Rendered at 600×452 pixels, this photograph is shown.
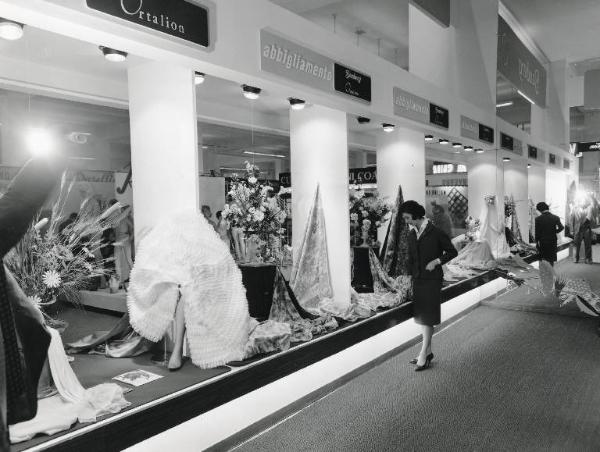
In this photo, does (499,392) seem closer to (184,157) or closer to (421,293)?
(421,293)

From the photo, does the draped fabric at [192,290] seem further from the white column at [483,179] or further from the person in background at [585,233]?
the person in background at [585,233]

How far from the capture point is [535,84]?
1076 centimetres

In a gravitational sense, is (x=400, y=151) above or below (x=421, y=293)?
above

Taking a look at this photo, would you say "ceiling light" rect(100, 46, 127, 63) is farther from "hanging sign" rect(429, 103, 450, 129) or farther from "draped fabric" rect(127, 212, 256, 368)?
"hanging sign" rect(429, 103, 450, 129)

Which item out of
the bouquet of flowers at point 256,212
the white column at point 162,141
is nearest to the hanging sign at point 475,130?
the bouquet of flowers at point 256,212

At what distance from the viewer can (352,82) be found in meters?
5.26

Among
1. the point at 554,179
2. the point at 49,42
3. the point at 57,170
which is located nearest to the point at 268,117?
the point at 49,42

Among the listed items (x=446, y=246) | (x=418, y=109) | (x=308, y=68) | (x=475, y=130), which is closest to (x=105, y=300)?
(x=308, y=68)

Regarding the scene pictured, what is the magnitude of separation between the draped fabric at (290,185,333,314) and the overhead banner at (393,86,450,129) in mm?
1506

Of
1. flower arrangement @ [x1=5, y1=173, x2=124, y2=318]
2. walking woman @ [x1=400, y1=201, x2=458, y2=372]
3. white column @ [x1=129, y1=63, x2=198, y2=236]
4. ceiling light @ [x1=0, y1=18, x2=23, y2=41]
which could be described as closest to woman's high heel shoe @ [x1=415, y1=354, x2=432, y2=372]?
walking woman @ [x1=400, y1=201, x2=458, y2=372]

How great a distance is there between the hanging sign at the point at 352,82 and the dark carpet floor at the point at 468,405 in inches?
113

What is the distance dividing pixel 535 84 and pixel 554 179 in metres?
5.72

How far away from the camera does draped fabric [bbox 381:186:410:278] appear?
7012 millimetres

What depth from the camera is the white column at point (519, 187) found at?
11750mm
